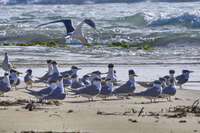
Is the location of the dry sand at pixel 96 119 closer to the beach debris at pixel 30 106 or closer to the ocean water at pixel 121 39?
the beach debris at pixel 30 106

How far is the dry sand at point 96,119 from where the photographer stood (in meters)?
6.96

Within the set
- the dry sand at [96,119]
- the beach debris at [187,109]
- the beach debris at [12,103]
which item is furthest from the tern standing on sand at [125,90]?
the beach debris at [12,103]

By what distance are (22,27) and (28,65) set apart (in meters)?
17.3

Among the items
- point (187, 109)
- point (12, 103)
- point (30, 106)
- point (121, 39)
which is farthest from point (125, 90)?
point (121, 39)

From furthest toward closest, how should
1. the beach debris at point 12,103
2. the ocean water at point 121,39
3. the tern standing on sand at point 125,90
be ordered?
the ocean water at point 121,39, the tern standing on sand at point 125,90, the beach debris at point 12,103

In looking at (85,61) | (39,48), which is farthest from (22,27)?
(85,61)

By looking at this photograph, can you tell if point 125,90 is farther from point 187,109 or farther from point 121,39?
point 121,39

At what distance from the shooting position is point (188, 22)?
31.5 m

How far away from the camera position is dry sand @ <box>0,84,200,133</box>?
6965 millimetres

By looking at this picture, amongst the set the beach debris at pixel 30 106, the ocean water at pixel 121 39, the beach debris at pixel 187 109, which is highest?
the ocean water at pixel 121 39

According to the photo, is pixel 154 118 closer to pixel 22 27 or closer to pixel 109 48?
pixel 109 48

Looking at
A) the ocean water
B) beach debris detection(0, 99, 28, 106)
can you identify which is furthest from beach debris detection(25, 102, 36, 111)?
the ocean water

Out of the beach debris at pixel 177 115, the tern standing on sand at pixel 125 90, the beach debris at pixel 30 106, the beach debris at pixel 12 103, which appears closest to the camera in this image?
the beach debris at pixel 177 115

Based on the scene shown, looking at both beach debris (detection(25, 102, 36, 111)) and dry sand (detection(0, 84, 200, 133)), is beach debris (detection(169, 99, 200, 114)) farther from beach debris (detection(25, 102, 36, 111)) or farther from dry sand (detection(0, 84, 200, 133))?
beach debris (detection(25, 102, 36, 111))
